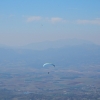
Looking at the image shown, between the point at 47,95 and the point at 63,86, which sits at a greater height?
the point at 63,86

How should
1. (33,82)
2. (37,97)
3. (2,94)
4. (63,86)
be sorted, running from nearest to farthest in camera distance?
(37,97) < (2,94) < (63,86) < (33,82)

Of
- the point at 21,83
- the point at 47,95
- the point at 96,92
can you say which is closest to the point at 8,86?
the point at 21,83

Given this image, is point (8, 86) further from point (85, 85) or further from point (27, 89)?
point (85, 85)

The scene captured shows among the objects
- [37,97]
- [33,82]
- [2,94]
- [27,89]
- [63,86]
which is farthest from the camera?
[33,82]

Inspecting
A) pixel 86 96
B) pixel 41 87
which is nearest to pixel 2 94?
pixel 41 87

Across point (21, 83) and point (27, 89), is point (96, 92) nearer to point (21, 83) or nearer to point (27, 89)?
point (27, 89)

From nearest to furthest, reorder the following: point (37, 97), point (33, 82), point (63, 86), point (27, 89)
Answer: point (37, 97) → point (27, 89) → point (63, 86) → point (33, 82)

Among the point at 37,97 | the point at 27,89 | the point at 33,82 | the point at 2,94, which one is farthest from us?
the point at 33,82

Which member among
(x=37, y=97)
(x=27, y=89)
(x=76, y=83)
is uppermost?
(x=76, y=83)

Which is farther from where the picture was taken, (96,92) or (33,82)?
(33,82)
